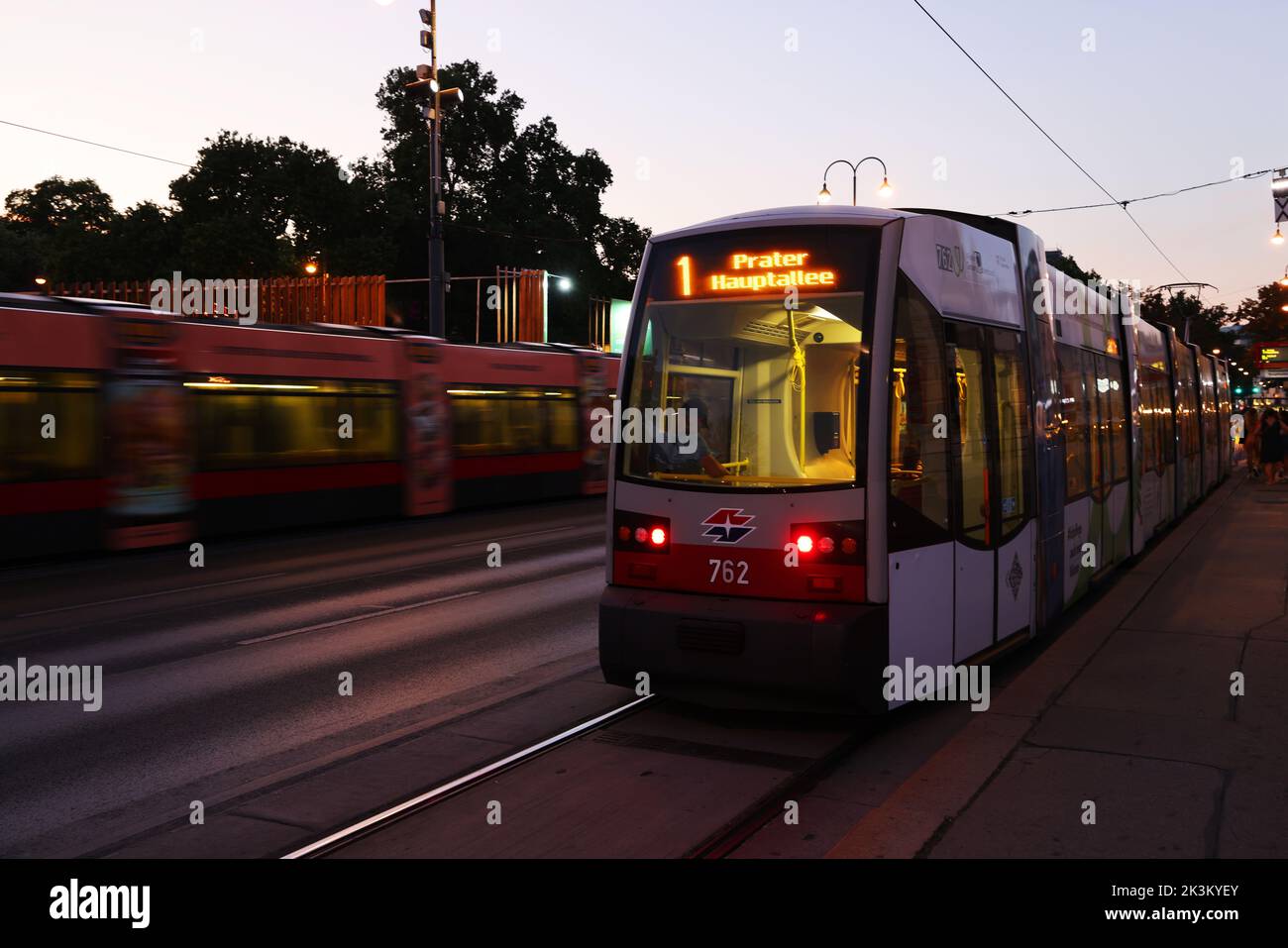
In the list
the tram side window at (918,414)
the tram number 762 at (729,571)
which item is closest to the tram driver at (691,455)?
the tram number 762 at (729,571)

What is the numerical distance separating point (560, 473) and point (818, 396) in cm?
1883

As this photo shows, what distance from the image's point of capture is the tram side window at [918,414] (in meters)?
6.31

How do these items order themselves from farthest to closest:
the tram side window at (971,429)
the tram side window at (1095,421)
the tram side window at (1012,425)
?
the tram side window at (1095,421), the tram side window at (1012,425), the tram side window at (971,429)

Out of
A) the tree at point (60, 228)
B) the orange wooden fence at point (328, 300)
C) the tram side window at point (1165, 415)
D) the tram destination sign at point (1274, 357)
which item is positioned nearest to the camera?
the tram side window at point (1165, 415)

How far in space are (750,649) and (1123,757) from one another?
2031mm

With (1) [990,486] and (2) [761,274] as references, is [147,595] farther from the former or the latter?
(1) [990,486]

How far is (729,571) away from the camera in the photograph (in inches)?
253

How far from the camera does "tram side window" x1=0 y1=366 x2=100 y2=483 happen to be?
13.9 m

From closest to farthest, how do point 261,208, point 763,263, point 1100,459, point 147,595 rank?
1. point 763,263
2. point 1100,459
3. point 147,595
4. point 261,208

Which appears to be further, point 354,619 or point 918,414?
point 354,619

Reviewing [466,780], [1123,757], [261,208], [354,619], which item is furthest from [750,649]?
[261,208]

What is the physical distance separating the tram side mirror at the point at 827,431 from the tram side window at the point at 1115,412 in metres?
6.39

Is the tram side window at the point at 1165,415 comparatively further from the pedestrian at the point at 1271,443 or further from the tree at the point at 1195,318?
the tree at the point at 1195,318
